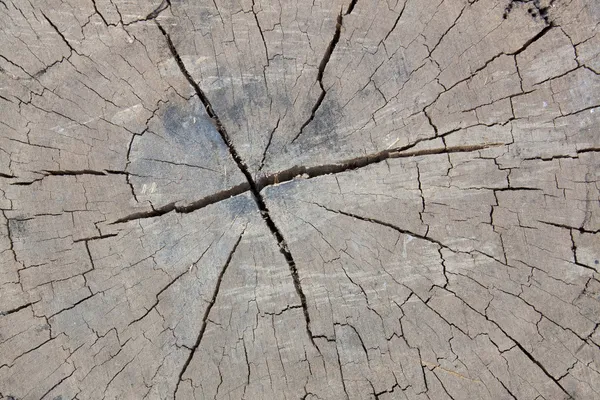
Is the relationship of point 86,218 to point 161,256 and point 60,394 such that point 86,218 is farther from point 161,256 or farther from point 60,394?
point 60,394

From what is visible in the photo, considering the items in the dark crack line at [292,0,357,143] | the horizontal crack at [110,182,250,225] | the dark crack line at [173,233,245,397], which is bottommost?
the dark crack line at [173,233,245,397]

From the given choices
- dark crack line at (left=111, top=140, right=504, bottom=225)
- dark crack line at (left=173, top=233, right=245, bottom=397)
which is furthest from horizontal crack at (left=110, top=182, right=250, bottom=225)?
dark crack line at (left=173, top=233, right=245, bottom=397)

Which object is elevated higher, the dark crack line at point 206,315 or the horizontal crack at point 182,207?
the horizontal crack at point 182,207

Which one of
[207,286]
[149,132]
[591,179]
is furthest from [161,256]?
[591,179]

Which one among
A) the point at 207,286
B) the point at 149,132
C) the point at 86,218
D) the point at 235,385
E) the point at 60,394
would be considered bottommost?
the point at 235,385

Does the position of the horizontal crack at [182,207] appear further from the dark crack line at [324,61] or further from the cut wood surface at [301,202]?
the dark crack line at [324,61]

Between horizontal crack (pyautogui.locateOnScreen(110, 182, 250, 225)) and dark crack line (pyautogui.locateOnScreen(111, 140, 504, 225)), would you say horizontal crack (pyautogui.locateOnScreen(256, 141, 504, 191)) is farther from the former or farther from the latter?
horizontal crack (pyautogui.locateOnScreen(110, 182, 250, 225))

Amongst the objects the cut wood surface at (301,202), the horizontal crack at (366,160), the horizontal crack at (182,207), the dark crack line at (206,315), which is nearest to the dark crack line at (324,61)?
the cut wood surface at (301,202)

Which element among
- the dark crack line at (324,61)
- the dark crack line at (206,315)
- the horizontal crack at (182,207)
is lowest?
the dark crack line at (206,315)
